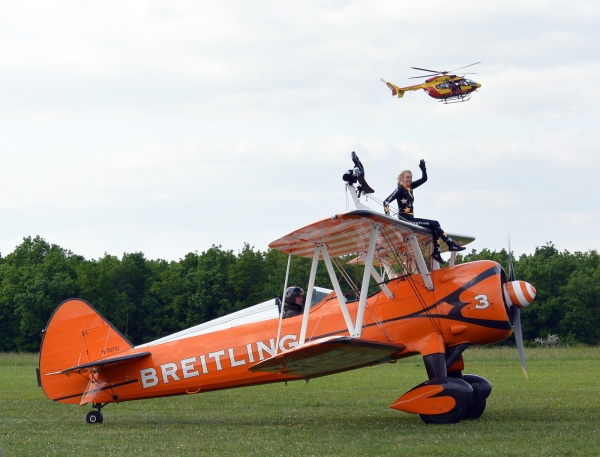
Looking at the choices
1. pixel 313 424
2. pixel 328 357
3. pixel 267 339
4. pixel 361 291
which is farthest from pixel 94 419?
pixel 361 291

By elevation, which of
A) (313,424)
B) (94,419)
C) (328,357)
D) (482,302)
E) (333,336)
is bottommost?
(313,424)

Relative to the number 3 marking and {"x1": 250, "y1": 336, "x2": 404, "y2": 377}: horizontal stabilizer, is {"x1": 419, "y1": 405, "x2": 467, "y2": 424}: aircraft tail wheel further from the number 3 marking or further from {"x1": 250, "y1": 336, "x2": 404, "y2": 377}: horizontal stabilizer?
the number 3 marking

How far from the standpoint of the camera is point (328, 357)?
12008 mm

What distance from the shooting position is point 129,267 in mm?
52062

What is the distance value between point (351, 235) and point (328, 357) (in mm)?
1791

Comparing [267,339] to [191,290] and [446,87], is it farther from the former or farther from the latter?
[191,290]

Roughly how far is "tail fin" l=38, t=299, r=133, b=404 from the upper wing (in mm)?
3385

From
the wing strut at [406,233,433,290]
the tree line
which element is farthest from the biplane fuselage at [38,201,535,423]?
the tree line

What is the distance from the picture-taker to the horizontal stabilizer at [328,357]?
1140 cm

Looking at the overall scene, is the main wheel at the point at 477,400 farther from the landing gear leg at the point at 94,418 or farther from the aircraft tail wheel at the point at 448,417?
the landing gear leg at the point at 94,418

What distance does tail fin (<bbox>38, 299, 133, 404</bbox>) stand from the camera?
45.9 feet

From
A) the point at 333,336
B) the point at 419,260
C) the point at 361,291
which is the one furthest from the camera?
the point at 333,336

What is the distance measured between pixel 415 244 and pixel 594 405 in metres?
4.62

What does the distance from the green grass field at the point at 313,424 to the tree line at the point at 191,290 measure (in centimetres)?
2150
